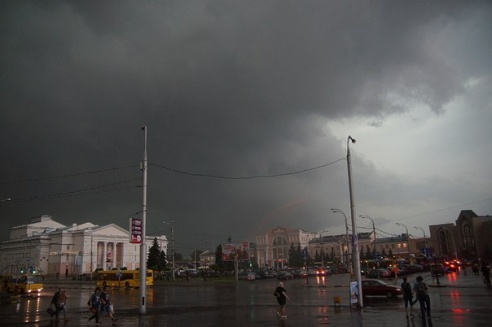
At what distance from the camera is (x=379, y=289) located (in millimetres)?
33312

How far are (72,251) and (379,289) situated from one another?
12195 centimetres

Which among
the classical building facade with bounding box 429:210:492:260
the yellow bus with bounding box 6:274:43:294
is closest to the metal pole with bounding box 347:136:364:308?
the yellow bus with bounding box 6:274:43:294

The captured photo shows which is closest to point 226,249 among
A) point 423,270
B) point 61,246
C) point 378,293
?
point 423,270

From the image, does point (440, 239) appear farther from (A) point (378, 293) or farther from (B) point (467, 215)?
(A) point (378, 293)

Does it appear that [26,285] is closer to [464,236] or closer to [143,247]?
[143,247]

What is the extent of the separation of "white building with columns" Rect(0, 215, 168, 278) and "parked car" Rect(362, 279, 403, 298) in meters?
108

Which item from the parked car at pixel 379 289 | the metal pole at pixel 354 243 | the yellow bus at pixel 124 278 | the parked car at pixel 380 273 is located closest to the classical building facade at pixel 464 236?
the parked car at pixel 380 273

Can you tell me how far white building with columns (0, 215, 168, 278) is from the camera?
135m

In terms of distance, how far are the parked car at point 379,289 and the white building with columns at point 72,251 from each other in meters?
108

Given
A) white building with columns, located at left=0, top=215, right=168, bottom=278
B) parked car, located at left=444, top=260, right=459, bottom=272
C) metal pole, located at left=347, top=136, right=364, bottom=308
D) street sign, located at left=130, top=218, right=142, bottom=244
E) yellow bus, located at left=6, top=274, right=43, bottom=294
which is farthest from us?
white building with columns, located at left=0, top=215, right=168, bottom=278

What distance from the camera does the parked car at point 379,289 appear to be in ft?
108

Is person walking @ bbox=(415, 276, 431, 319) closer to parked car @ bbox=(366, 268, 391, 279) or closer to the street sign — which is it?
the street sign

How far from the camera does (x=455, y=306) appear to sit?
25.2m

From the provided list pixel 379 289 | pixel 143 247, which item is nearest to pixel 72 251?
pixel 143 247
